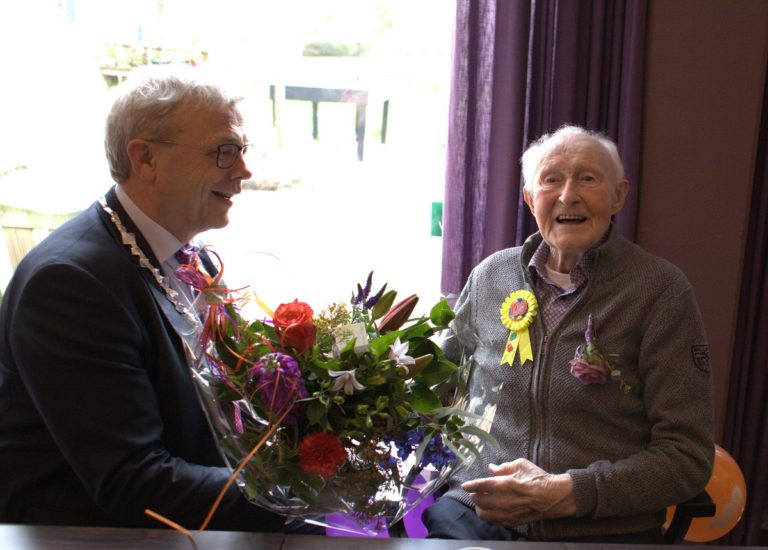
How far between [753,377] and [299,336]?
2049 millimetres

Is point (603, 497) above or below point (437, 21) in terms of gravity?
below

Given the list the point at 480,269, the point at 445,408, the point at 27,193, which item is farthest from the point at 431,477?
the point at 27,193

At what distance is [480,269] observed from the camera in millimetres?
2164

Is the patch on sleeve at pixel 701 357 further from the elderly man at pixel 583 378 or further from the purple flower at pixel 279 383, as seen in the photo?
the purple flower at pixel 279 383

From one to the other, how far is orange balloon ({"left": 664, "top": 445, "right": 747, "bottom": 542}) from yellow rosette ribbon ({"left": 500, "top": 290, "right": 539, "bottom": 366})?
24.0 inches

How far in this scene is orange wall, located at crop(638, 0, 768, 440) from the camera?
8.02 ft

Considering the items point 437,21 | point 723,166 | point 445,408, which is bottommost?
point 445,408

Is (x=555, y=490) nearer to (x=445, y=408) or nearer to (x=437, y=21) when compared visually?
(x=445, y=408)

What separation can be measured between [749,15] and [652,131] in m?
0.46

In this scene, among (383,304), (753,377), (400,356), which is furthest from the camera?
(753,377)

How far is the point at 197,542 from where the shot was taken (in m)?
1.26

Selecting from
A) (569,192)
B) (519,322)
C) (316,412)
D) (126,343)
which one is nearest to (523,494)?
(519,322)

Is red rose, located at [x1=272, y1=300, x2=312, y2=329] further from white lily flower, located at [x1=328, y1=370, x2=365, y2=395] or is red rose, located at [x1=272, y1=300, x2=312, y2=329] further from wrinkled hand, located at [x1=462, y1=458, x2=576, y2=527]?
wrinkled hand, located at [x1=462, y1=458, x2=576, y2=527]

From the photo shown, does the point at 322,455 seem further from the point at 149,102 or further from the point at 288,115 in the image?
the point at 288,115
